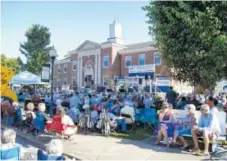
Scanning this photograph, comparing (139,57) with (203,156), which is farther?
(139,57)

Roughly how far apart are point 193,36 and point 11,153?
29.9ft

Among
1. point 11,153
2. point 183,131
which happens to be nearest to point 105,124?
point 183,131

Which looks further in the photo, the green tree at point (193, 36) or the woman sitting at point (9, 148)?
the green tree at point (193, 36)

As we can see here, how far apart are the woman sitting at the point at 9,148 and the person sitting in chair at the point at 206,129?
4.49 m

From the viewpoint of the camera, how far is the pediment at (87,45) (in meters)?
45.8

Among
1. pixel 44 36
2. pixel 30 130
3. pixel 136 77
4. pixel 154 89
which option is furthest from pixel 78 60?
pixel 30 130

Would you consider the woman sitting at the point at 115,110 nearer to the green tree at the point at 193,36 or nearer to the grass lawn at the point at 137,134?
the grass lawn at the point at 137,134

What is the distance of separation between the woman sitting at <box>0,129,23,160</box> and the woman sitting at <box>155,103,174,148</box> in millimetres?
4564

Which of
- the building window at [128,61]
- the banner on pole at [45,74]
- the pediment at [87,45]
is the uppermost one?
the pediment at [87,45]

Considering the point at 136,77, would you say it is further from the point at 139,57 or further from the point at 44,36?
the point at 44,36

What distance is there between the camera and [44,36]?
5556 cm

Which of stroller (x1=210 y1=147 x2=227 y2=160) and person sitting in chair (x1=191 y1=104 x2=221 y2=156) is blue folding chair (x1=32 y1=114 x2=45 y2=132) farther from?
stroller (x1=210 y1=147 x2=227 y2=160)

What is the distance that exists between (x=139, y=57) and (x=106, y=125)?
3106 centimetres

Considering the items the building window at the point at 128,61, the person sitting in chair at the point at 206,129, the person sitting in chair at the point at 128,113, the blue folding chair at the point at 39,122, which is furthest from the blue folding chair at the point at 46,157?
the building window at the point at 128,61
